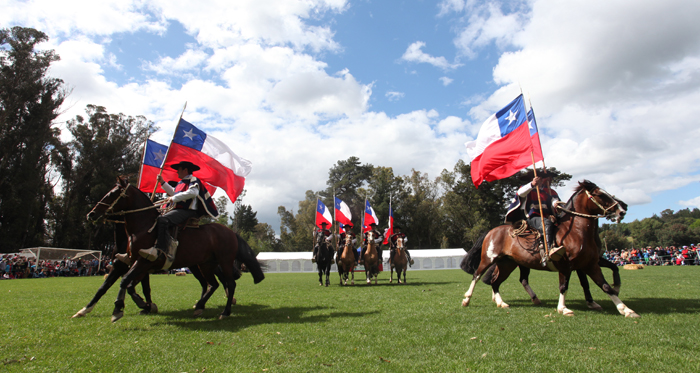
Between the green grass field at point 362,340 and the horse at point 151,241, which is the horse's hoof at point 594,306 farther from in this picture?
the horse at point 151,241

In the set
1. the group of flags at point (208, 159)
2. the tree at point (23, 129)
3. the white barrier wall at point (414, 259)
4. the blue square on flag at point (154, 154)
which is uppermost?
the tree at point (23, 129)

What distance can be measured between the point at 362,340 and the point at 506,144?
6802mm

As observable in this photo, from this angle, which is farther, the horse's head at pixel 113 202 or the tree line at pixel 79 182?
the tree line at pixel 79 182

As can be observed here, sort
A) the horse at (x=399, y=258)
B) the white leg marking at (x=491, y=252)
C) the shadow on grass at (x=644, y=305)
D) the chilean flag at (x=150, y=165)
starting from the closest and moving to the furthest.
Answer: the shadow on grass at (x=644, y=305) < the white leg marking at (x=491, y=252) < the chilean flag at (x=150, y=165) < the horse at (x=399, y=258)

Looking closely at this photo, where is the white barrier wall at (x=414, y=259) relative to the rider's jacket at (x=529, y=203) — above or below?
below

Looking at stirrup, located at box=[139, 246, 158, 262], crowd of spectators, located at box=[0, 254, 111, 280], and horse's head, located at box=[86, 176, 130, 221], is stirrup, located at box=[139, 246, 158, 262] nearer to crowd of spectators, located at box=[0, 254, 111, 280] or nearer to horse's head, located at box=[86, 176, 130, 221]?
horse's head, located at box=[86, 176, 130, 221]

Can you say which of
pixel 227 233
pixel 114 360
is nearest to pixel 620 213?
pixel 227 233

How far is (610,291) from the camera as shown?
7176 mm

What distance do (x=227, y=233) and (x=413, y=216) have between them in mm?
55142

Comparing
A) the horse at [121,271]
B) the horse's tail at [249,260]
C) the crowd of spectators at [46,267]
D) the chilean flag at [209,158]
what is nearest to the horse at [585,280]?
the horse's tail at [249,260]

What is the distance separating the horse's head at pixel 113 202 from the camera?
22.9 feet

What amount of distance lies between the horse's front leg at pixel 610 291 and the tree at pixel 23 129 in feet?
153

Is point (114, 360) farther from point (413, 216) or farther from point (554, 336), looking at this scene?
point (413, 216)

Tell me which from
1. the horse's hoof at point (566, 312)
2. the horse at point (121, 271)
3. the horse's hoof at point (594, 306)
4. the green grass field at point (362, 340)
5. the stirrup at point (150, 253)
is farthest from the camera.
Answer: the horse's hoof at point (594, 306)
